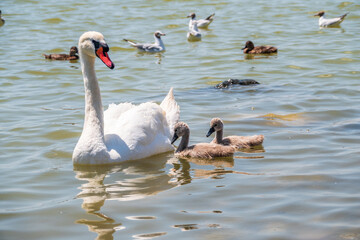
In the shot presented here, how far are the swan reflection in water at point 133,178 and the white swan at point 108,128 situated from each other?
139 mm

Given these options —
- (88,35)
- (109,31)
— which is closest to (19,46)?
(109,31)

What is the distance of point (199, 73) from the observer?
14.8 meters

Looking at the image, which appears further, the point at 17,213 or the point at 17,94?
the point at 17,94

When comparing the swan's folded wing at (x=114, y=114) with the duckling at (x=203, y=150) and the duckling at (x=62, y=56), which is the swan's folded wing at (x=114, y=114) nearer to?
the duckling at (x=203, y=150)

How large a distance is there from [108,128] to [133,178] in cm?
136

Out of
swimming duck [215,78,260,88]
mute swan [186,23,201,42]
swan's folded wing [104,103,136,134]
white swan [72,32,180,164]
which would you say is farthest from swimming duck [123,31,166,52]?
white swan [72,32,180,164]

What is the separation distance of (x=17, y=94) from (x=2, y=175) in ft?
16.9

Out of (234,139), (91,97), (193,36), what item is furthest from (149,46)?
(91,97)

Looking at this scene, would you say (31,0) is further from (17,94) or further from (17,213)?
(17,213)

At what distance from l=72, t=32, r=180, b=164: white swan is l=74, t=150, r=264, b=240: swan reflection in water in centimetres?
14

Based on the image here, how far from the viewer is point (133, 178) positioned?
7625 millimetres

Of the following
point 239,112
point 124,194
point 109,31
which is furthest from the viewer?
point 109,31

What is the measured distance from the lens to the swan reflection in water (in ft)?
21.7

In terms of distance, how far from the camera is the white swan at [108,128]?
26.4 ft
